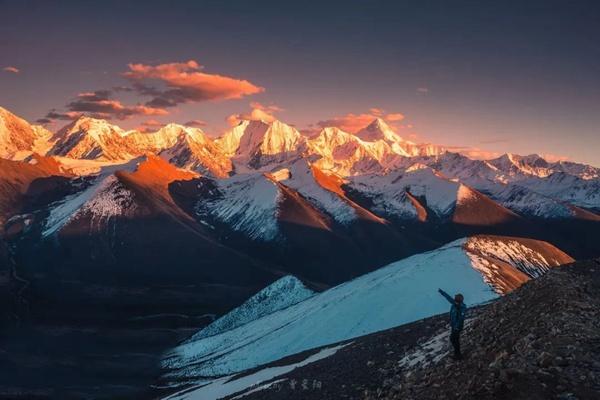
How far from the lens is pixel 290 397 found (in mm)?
40031

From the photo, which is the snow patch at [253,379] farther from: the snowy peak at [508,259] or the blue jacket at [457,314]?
the snowy peak at [508,259]

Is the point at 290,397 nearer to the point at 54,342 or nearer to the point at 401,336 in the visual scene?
the point at 401,336

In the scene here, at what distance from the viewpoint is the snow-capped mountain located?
8825 centimetres

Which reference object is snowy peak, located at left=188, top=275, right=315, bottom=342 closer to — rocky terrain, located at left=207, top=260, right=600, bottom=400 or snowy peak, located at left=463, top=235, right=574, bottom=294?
snowy peak, located at left=463, top=235, right=574, bottom=294

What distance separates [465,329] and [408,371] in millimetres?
4670

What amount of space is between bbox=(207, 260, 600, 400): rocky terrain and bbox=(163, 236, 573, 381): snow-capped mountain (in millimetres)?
47814

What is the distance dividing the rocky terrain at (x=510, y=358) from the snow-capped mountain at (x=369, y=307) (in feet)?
157

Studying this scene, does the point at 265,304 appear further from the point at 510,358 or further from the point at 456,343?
the point at 510,358

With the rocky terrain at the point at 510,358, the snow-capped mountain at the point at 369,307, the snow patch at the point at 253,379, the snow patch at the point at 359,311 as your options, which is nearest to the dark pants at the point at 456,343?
the rocky terrain at the point at 510,358

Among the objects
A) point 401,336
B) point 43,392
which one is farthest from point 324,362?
point 43,392

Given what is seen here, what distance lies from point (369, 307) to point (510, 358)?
75455 mm

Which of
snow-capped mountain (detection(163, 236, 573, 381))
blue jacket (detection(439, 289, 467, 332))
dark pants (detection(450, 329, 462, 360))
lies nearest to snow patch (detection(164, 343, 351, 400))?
snow-capped mountain (detection(163, 236, 573, 381))

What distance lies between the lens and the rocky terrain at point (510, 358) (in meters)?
19.2

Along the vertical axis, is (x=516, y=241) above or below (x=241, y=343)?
above
